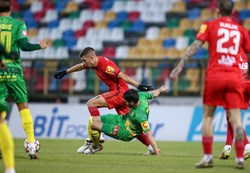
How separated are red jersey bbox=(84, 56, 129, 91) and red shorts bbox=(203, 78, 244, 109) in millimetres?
3531

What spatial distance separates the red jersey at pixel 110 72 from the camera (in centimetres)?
1288

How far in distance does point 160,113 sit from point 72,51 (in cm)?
752

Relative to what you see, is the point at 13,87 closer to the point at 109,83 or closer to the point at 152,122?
the point at 109,83

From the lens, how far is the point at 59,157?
11641mm

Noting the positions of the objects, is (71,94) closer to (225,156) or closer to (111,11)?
(111,11)

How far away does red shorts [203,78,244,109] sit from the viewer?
9.48m

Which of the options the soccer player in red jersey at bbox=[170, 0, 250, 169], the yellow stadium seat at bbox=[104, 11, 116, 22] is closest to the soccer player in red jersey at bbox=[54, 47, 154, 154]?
the soccer player in red jersey at bbox=[170, 0, 250, 169]

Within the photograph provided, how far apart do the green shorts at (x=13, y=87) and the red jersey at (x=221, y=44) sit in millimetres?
2925

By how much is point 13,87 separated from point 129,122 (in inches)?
93.2

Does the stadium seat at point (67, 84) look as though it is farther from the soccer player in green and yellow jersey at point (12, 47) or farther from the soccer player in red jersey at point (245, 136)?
the soccer player in green and yellow jersey at point (12, 47)

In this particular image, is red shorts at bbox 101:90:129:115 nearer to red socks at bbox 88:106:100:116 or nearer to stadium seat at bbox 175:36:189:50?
red socks at bbox 88:106:100:116

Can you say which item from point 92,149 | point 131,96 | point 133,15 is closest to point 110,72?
point 131,96

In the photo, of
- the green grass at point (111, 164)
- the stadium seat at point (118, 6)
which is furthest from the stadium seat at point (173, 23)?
the green grass at point (111, 164)

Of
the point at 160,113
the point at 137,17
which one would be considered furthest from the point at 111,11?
the point at 160,113
